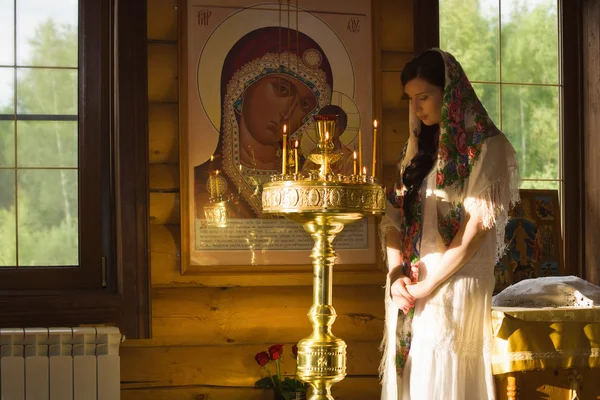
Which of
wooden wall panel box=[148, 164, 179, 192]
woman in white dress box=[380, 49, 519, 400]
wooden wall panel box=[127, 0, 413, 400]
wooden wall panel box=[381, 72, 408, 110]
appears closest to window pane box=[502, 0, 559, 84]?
wooden wall panel box=[381, 72, 408, 110]

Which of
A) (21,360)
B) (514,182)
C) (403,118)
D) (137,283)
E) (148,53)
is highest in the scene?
(148,53)

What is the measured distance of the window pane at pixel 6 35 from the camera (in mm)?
3568

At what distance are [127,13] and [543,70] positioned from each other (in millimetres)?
1891

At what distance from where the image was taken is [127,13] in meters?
3.53

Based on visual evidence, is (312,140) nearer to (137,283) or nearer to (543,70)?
(137,283)

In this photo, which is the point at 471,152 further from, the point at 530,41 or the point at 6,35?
the point at 6,35

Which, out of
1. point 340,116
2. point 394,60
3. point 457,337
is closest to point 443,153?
point 457,337

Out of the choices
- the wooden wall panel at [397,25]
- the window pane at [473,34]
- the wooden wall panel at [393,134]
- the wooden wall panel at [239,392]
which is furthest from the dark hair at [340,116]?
the wooden wall panel at [239,392]

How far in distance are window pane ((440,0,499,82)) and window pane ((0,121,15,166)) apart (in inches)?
72.7

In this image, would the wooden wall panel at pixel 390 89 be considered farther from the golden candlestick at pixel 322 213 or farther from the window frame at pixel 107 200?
the window frame at pixel 107 200

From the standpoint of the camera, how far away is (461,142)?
2.86 metres

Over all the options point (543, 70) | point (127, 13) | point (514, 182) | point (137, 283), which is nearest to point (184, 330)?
point (137, 283)

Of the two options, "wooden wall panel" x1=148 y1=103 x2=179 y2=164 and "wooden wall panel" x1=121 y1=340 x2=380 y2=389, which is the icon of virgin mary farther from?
"wooden wall panel" x1=121 y1=340 x2=380 y2=389

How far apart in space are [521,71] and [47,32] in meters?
2.07
